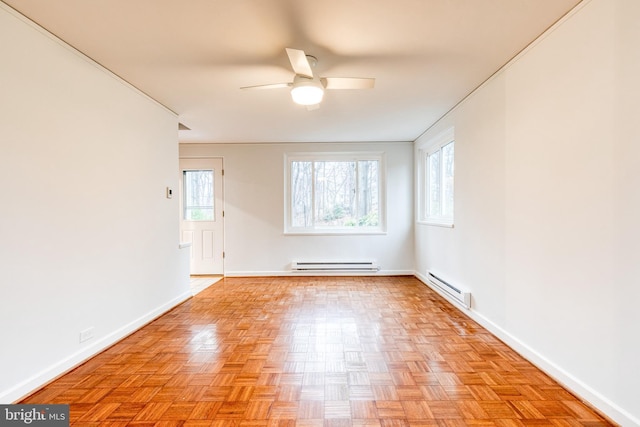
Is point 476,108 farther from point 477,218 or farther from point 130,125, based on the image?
point 130,125

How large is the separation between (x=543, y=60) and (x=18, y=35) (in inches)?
132

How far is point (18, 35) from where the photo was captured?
1.82m

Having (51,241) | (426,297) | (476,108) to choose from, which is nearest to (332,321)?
(426,297)

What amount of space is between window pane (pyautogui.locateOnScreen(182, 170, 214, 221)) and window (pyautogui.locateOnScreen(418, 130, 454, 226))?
142 inches

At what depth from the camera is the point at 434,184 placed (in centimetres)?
454

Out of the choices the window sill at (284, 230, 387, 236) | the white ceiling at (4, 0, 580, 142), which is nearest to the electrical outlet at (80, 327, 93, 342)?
the white ceiling at (4, 0, 580, 142)

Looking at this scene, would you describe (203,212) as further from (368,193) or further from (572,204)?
(572,204)

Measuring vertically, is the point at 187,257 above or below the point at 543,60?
below

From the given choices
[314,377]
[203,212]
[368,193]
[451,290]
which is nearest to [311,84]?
[314,377]

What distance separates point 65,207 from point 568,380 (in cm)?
349

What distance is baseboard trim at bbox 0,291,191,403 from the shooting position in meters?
1.75

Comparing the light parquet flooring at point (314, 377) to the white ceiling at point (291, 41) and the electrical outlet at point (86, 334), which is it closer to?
the electrical outlet at point (86, 334)

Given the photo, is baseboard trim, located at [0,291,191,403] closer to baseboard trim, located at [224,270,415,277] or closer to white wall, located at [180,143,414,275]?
baseboard trim, located at [224,270,415,277]

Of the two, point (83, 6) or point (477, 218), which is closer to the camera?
point (83, 6)
